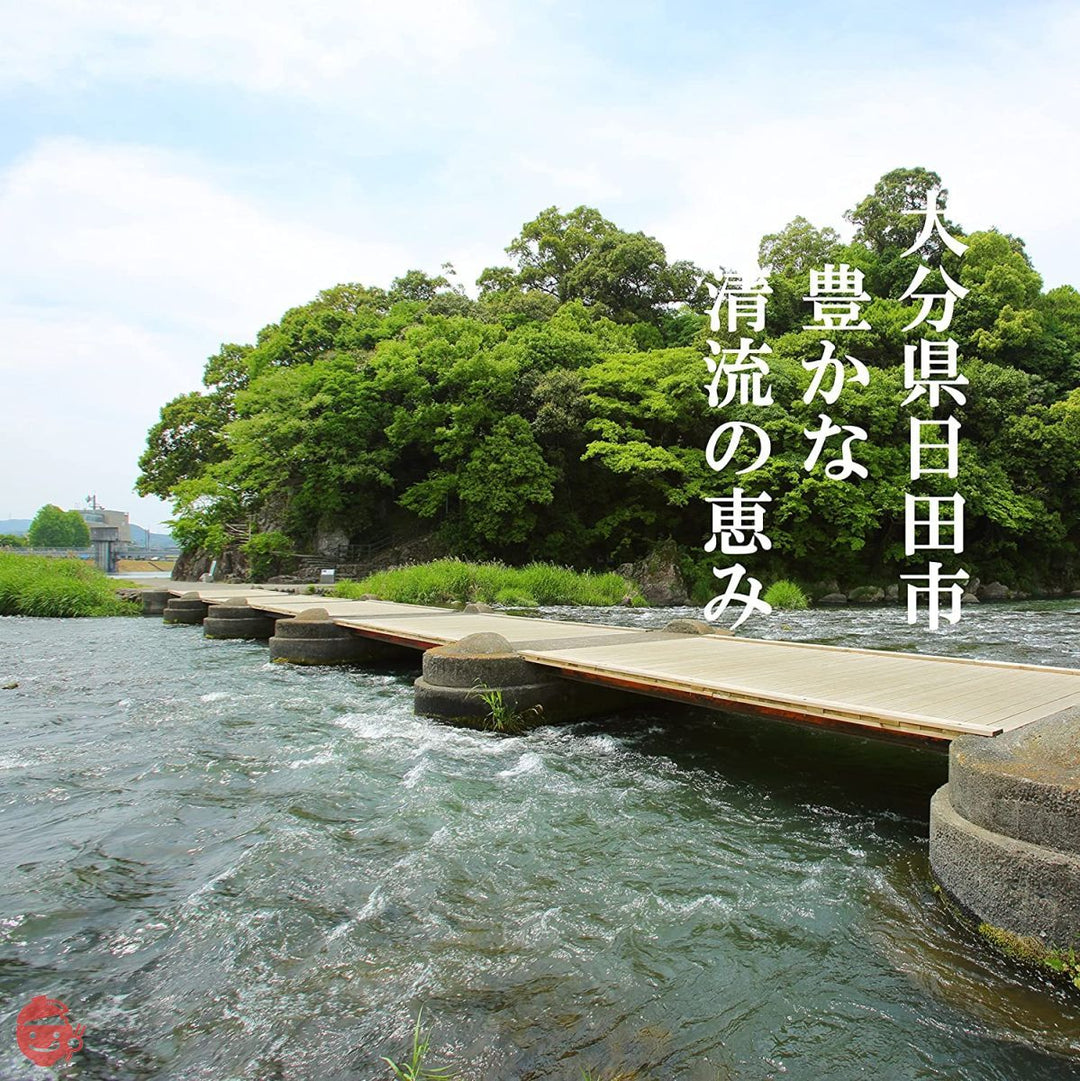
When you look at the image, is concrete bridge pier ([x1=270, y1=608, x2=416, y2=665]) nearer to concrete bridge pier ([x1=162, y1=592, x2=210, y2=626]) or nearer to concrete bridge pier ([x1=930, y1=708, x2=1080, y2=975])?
concrete bridge pier ([x1=162, y1=592, x2=210, y2=626])

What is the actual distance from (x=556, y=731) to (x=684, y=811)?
2.12m

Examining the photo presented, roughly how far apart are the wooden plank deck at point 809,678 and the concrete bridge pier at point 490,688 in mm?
240

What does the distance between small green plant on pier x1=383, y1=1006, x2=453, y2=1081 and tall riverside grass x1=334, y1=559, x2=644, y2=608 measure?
1340 cm

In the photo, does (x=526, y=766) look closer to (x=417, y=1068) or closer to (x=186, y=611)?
(x=417, y=1068)

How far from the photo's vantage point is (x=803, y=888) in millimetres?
3533

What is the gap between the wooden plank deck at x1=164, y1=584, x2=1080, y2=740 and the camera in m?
4.34

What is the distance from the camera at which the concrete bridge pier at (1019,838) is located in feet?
8.70

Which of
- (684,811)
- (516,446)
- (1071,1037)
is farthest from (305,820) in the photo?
(516,446)

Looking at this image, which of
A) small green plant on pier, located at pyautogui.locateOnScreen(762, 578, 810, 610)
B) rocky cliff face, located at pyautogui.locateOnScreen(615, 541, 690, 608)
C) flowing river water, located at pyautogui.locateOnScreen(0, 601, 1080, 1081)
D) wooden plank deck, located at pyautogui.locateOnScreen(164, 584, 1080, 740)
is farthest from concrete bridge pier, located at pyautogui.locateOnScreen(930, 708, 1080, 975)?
rocky cliff face, located at pyautogui.locateOnScreen(615, 541, 690, 608)

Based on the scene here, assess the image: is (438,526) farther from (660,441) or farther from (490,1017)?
(490,1017)

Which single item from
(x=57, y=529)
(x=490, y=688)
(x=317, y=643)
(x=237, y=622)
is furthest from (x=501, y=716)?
(x=57, y=529)

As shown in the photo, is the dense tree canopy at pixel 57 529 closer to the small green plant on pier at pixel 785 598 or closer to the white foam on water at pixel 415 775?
the small green plant on pier at pixel 785 598

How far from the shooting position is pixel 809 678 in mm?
5738

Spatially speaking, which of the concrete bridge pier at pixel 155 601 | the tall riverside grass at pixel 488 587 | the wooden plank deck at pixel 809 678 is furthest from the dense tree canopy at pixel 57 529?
the wooden plank deck at pixel 809 678
